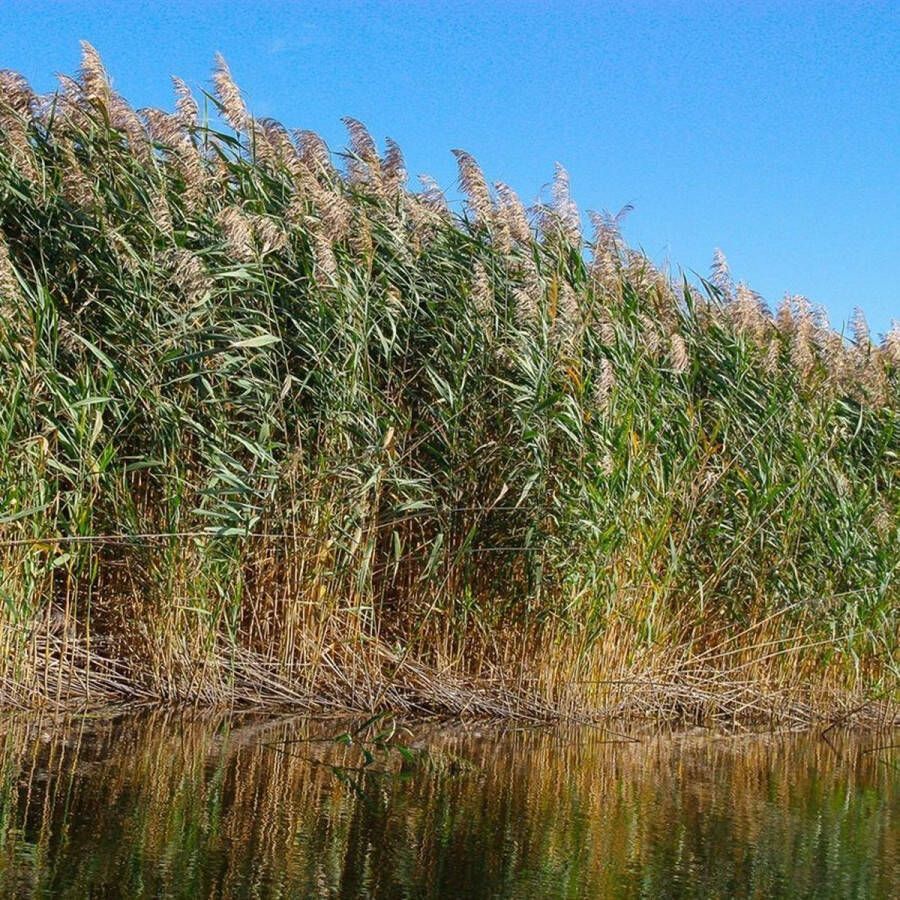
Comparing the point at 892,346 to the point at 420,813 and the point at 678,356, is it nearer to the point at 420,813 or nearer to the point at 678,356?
the point at 678,356

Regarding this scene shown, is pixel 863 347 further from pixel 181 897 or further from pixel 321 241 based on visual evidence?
pixel 181 897

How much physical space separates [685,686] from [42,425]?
3.79m

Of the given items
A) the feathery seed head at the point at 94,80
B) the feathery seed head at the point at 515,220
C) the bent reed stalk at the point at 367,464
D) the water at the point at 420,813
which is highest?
the feathery seed head at the point at 94,80

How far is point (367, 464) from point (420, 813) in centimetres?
228

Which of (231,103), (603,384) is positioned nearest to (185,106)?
(231,103)

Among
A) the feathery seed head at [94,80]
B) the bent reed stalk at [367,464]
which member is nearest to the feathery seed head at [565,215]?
the bent reed stalk at [367,464]

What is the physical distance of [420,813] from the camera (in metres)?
4.62

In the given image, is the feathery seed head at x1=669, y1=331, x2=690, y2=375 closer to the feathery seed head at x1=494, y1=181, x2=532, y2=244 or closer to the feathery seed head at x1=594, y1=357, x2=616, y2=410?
the feathery seed head at x1=594, y1=357, x2=616, y2=410

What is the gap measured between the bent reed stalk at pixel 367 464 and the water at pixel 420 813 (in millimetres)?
505

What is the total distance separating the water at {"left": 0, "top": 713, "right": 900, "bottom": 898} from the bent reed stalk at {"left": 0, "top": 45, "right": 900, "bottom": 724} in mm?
505

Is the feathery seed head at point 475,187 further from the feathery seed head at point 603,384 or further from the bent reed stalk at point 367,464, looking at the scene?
the feathery seed head at point 603,384

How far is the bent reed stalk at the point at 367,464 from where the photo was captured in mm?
6191

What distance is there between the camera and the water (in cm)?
373

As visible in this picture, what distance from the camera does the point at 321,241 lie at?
21.6 ft
